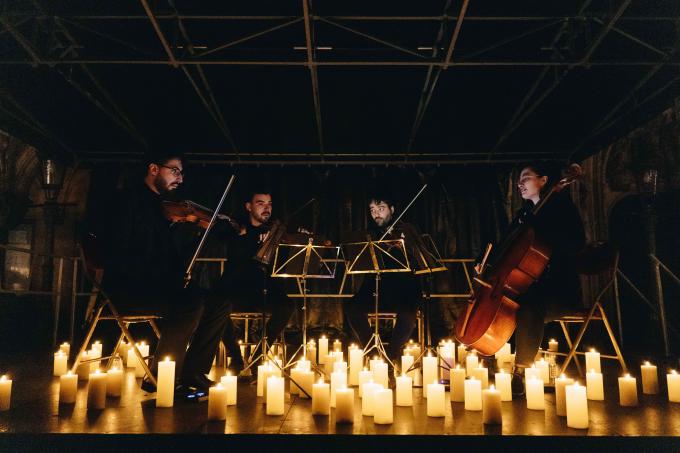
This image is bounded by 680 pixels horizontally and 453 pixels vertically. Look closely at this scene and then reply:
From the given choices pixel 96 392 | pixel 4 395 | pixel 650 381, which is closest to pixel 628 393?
pixel 650 381

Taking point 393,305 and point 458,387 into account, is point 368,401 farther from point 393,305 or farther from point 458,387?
point 393,305

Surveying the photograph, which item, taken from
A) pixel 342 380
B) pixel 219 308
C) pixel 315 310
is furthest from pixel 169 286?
pixel 315 310

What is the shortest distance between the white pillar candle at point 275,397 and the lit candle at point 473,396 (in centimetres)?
100

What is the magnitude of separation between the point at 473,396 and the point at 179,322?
180 cm

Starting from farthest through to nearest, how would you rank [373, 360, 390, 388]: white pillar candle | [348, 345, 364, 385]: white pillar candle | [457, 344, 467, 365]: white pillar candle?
[457, 344, 467, 365]: white pillar candle → [348, 345, 364, 385]: white pillar candle → [373, 360, 390, 388]: white pillar candle

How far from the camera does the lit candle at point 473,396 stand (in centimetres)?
253

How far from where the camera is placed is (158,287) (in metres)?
3.02

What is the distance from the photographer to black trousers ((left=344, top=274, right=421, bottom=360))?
3.96 metres

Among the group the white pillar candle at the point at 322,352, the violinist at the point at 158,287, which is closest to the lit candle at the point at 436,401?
the violinist at the point at 158,287

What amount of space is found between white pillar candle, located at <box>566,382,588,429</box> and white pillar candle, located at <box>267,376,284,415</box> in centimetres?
140

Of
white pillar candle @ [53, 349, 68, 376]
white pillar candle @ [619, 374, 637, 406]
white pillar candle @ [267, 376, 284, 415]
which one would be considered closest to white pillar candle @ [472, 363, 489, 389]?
white pillar candle @ [619, 374, 637, 406]

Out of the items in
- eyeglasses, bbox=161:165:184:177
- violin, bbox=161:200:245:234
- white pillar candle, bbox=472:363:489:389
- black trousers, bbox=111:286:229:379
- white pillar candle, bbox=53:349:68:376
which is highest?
eyeglasses, bbox=161:165:184:177

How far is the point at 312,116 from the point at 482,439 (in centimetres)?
412

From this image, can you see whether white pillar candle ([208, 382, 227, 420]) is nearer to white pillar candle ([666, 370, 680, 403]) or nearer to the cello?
the cello
